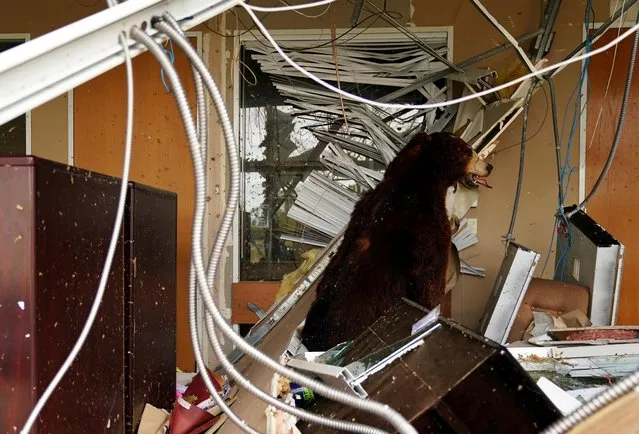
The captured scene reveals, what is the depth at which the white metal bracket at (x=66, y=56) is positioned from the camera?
2.04 ft

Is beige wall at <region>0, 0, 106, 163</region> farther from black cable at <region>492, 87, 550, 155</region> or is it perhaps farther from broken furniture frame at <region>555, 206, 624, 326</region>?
broken furniture frame at <region>555, 206, 624, 326</region>

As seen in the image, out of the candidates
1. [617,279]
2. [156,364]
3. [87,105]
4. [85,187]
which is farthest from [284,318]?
[87,105]

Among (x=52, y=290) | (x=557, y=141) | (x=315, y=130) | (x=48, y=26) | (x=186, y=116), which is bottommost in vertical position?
(x=52, y=290)

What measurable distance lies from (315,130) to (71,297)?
1.98 m

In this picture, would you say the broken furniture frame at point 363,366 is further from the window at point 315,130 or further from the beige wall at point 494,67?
the beige wall at point 494,67

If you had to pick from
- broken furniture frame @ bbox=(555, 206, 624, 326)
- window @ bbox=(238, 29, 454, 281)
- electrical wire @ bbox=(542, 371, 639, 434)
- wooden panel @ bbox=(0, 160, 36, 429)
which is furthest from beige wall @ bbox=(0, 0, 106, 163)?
electrical wire @ bbox=(542, 371, 639, 434)

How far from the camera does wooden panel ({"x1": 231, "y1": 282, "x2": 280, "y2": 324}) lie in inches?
109

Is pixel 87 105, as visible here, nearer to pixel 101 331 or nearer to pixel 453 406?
pixel 101 331

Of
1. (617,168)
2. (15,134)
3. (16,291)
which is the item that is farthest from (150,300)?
→ (617,168)

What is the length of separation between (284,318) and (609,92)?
87.2 inches

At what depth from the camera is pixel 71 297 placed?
102 cm

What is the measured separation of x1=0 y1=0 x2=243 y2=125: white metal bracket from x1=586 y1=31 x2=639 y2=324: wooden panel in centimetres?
268

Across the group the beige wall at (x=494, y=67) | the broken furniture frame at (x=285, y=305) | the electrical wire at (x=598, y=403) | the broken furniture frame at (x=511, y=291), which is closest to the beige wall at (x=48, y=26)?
the beige wall at (x=494, y=67)

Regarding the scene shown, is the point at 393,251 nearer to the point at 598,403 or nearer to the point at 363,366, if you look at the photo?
the point at 363,366
